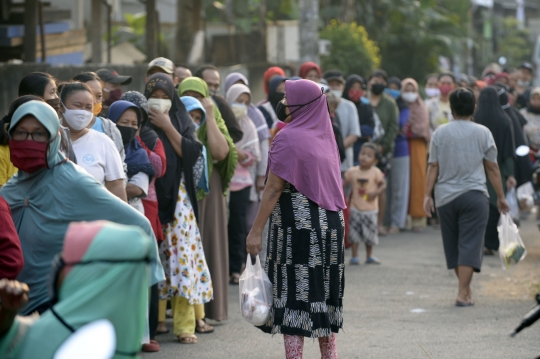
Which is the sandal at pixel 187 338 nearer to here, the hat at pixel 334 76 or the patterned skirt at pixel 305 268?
the patterned skirt at pixel 305 268

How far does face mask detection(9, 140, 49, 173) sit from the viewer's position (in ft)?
14.3

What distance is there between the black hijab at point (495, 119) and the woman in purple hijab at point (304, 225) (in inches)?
→ 211

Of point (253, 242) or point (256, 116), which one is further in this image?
point (256, 116)

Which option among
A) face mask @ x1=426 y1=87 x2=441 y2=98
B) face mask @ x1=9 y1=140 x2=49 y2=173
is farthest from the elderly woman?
face mask @ x1=426 y1=87 x2=441 y2=98

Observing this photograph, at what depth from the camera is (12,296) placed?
134 inches

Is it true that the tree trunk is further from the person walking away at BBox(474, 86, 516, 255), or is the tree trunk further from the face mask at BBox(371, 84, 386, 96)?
the person walking away at BBox(474, 86, 516, 255)

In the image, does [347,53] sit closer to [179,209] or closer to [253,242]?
[179,209]

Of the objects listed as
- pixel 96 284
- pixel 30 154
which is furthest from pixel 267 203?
Answer: pixel 96 284

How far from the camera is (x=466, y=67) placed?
152 feet

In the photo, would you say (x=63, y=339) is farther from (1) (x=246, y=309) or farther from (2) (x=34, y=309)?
(1) (x=246, y=309)

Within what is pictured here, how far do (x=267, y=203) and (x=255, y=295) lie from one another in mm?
576

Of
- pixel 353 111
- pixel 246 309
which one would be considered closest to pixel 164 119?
pixel 246 309

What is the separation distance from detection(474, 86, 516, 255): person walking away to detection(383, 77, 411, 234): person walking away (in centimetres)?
317

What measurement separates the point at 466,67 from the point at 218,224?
3987 cm
